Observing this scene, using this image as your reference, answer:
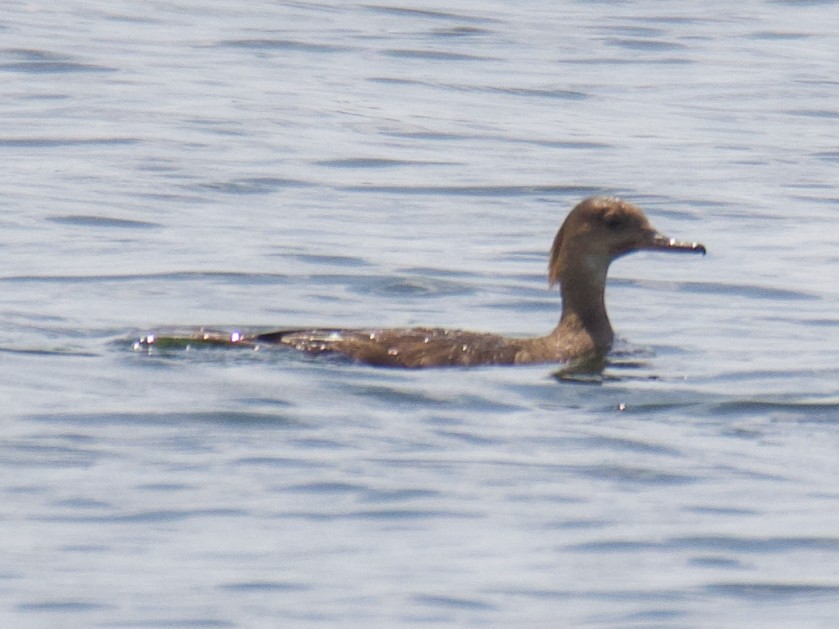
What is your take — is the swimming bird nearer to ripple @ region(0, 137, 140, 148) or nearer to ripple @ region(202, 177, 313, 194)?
ripple @ region(202, 177, 313, 194)

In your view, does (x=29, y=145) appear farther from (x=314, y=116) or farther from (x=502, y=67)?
(x=502, y=67)

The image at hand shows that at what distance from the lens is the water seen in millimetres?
8547

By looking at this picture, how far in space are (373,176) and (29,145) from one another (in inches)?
115

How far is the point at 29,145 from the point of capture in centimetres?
1931

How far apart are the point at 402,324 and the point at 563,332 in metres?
1.19

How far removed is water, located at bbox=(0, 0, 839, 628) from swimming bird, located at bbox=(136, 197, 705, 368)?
14 cm

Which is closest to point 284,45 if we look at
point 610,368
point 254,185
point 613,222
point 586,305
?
point 254,185

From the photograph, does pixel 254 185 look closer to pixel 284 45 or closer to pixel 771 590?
pixel 284 45

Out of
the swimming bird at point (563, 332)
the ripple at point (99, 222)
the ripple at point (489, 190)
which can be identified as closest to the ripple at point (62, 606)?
the swimming bird at point (563, 332)

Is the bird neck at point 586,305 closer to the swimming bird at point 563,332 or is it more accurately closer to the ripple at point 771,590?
the swimming bird at point 563,332

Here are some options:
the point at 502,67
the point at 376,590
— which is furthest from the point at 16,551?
the point at 502,67

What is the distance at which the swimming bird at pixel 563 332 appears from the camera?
11.8m

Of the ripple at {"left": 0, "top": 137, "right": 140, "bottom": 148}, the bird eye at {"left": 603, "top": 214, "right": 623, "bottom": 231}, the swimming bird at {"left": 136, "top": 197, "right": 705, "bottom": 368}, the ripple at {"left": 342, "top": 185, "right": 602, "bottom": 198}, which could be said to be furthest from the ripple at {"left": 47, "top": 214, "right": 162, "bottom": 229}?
the bird eye at {"left": 603, "top": 214, "right": 623, "bottom": 231}

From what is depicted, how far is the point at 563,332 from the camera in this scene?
41.5 feet
